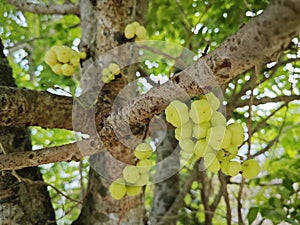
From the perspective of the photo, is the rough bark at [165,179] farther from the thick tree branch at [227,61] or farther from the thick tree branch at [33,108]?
the thick tree branch at [227,61]

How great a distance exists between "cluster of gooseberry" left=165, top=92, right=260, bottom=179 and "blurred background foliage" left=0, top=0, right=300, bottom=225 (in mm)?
385

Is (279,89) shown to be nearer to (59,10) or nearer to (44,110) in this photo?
(59,10)

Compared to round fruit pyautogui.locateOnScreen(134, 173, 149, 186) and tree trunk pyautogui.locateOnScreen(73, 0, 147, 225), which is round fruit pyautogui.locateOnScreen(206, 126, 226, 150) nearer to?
round fruit pyautogui.locateOnScreen(134, 173, 149, 186)

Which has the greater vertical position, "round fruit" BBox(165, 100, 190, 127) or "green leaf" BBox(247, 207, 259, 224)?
"round fruit" BBox(165, 100, 190, 127)

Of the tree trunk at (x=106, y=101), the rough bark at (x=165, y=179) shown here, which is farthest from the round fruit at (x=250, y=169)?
the rough bark at (x=165, y=179)

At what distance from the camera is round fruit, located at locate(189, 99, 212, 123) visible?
0.55 m

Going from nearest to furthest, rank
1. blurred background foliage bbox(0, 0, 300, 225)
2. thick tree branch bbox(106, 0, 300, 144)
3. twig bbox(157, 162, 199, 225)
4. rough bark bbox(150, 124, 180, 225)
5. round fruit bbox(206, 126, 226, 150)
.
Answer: thick tree branch bbox(106, 0, 300, 144) → round fruit bbox(206, 126, 226, 150) → blurred background foliage bbox(0, 0, 300, 225) → twig bbox(157, 162, 199, 225) → rough bark bbox(150, 124, 180, 225)

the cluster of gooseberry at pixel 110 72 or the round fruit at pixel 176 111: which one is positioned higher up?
the cluster of gooseberry at pixel 110 72

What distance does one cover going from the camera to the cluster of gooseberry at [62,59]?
84 centimetres

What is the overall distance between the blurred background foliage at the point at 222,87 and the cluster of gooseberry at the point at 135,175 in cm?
28

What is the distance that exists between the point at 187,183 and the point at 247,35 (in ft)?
3.40

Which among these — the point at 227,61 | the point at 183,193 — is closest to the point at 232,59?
the point at 227,61

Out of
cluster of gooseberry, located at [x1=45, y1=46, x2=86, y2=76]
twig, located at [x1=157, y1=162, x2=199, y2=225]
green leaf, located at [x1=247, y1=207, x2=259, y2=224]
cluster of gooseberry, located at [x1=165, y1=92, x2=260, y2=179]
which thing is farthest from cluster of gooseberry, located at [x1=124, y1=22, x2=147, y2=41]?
twig, located at [x1=157, y1=162, x2=199, y2=225]

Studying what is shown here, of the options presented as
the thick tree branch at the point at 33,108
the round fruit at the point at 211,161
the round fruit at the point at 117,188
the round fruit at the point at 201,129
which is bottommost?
the round fruit at the point at 117,188
